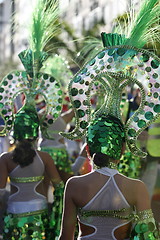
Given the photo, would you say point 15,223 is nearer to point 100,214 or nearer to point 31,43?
point 100,214

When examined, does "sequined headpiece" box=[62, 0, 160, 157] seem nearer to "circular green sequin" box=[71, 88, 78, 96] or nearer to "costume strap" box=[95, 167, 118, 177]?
"circular green sequin" box=[71, 88, 78, 96]

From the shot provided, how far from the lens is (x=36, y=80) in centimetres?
534

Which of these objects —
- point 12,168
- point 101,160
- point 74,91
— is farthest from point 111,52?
point 12,168

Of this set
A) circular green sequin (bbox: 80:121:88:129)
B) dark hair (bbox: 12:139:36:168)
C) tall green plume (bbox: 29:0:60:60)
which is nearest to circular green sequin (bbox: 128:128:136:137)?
circular green sequin (bbox: 80:121:88:129)

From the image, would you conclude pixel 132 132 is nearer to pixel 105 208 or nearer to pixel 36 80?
pixel 105 208

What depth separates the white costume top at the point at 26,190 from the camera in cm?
410

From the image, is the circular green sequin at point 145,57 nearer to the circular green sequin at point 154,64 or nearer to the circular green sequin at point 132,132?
the circular green sequin at point 154,64

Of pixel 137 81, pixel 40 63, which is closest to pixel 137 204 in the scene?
pixel 137 81

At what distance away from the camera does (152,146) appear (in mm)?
5664

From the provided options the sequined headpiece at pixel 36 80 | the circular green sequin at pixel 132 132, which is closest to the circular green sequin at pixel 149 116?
the circular green sequin at pixel 132 132

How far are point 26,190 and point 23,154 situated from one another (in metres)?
0.29

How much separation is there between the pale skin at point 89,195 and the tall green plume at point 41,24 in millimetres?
2359

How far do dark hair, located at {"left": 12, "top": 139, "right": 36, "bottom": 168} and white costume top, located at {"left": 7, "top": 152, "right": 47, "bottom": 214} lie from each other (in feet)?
0.12

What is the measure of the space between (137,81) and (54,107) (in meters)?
2.10
